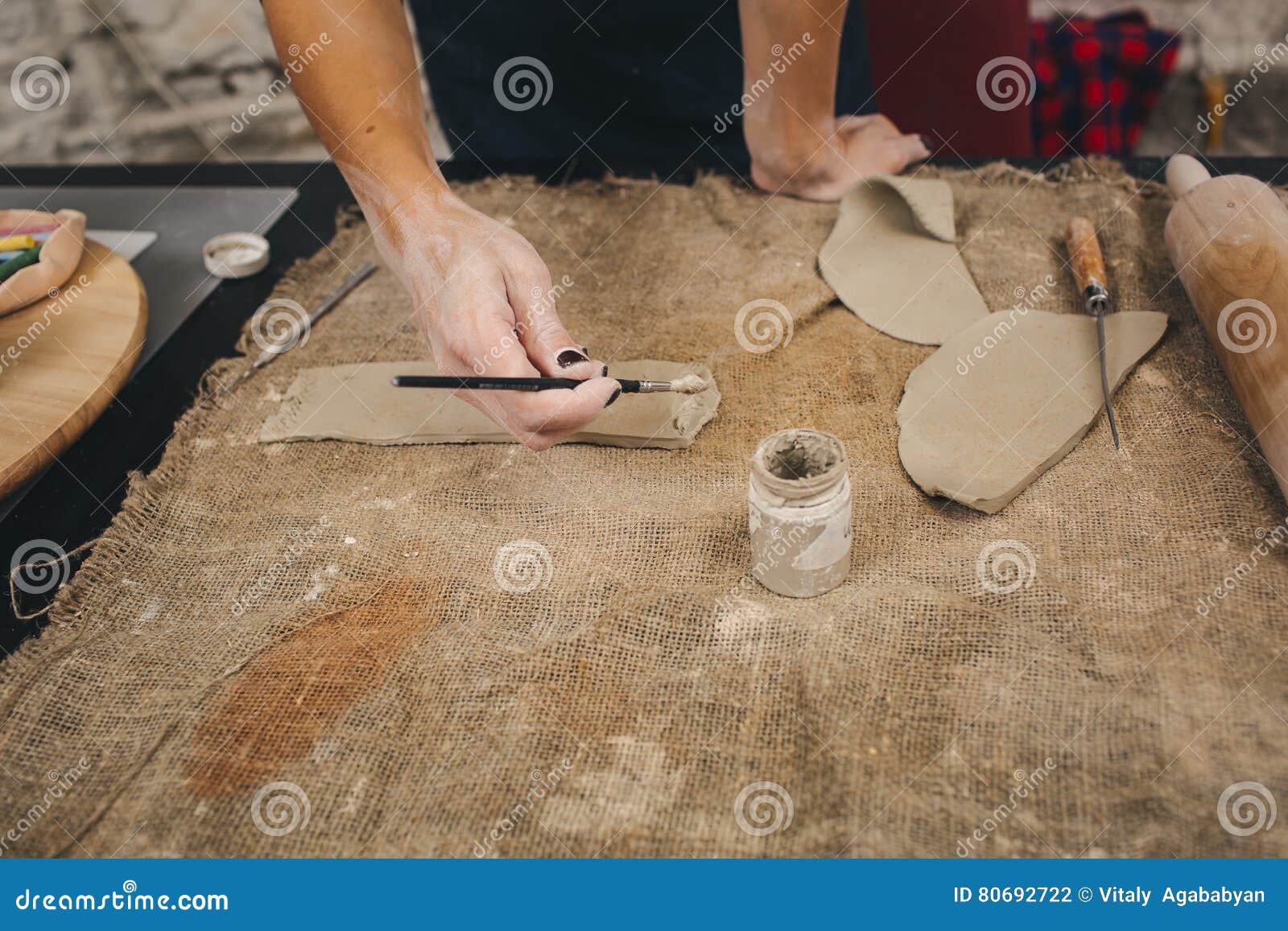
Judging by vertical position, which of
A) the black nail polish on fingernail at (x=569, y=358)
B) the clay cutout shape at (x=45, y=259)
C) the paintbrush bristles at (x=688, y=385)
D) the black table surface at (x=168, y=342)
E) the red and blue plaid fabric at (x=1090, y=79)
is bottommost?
the red and blue plaid fabric at (x=1090, y=79)

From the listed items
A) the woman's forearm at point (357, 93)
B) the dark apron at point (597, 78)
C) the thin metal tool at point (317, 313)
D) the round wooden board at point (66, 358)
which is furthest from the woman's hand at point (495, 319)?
the dark apron at point (597, 78)

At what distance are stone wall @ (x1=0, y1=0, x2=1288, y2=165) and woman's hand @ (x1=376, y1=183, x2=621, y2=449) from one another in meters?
2.69

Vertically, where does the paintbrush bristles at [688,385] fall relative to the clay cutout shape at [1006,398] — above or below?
above

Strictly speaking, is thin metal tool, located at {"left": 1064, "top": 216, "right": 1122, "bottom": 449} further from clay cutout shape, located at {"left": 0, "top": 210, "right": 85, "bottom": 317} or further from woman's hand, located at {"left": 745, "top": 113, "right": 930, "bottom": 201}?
clay cutout shape, located at {"left": 0, "top": 210, "right": 85, "bottom": 317}

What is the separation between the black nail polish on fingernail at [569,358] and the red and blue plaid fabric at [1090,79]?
7.02ft

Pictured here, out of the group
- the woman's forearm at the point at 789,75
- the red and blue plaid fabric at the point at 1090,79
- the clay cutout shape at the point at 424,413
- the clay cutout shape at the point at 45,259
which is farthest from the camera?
the red and blue plaid fabric at the point at 1090,79

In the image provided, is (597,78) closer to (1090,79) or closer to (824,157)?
(824,157)

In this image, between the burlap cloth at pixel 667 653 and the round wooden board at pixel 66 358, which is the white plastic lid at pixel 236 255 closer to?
the round wooden board at pixel 66 358

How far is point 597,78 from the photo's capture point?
2199 mm

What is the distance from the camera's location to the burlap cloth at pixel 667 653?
44.1 inches

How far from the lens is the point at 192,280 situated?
6.90 ft

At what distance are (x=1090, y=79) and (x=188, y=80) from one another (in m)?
3.63

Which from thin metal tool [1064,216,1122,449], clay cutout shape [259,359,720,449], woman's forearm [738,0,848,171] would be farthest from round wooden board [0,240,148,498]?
thin metal tool [1064,216,1122,449]

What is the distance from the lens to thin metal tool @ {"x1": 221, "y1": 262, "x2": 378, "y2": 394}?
1.85m
